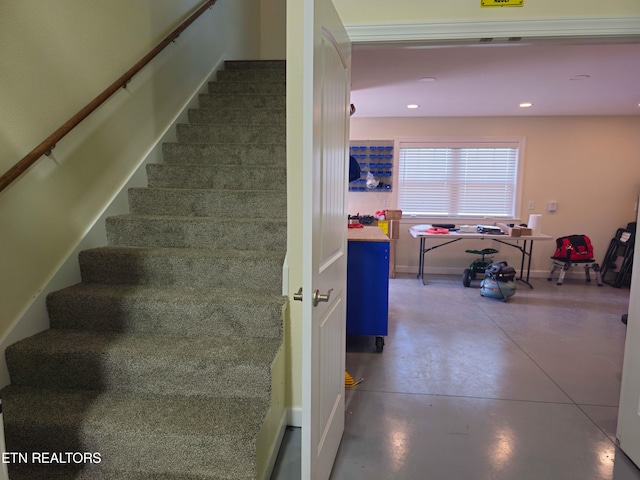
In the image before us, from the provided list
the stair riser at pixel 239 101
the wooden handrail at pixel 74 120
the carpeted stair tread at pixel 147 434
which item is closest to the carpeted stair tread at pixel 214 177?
the wooden handrail at pixel 74 120

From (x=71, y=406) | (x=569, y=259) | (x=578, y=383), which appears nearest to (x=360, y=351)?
(x=578, y=383)

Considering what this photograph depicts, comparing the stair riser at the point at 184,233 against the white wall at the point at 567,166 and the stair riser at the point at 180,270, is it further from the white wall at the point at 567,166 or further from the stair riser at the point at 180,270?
the white wall at the point at 567,166

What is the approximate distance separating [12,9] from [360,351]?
3011 mm

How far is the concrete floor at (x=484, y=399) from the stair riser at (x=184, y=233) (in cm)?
114

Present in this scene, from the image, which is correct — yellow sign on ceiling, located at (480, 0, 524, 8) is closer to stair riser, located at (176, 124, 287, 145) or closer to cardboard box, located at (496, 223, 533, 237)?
stair riser, located at (176, 124, 287, 145)

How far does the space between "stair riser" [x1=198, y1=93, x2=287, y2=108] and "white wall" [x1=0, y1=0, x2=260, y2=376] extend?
499mm

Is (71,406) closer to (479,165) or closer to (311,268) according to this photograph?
(311,268)

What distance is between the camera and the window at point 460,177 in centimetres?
603

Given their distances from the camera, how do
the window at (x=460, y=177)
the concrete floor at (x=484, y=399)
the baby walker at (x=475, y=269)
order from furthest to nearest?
the window at (x=460, y=177)
the baby walker at (x=475, y=269)
the concrete floor at (x=484, y=399)

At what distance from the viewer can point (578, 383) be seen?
2730mm

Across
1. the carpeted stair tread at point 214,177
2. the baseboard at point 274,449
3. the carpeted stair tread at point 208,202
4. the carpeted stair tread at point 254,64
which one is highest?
the carpeted stair tread at point 254,64

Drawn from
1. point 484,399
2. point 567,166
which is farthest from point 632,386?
point 567,166

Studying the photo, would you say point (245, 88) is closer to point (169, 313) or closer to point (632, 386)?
point (169, 313)

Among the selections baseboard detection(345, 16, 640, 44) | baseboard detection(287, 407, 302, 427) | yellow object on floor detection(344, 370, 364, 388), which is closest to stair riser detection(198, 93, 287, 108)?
baseboard detection(345, 16, 640, 44)
